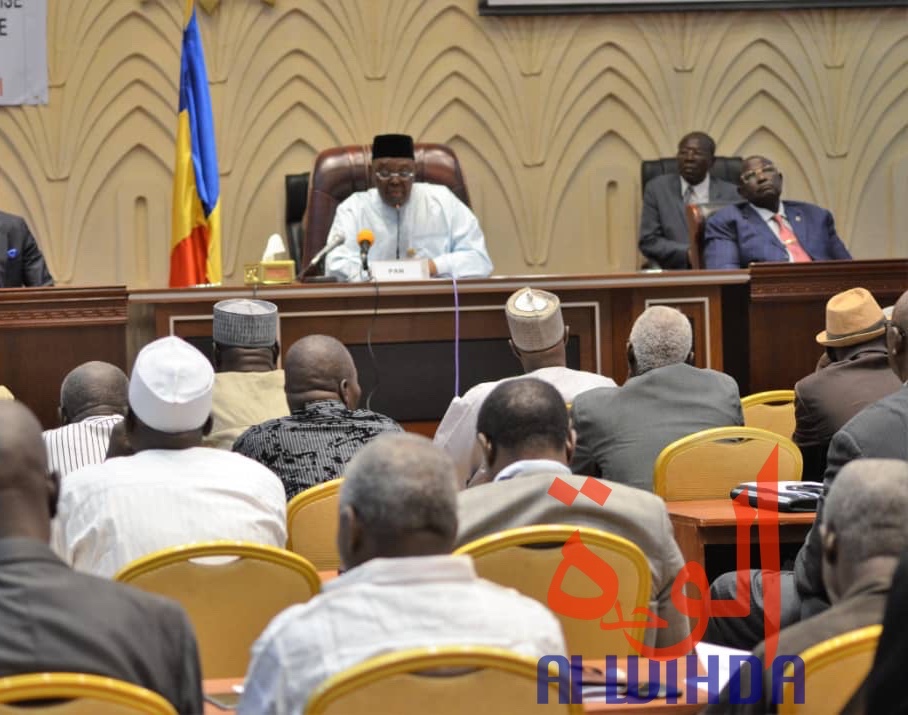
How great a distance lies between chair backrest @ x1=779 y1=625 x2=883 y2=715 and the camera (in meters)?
1.74

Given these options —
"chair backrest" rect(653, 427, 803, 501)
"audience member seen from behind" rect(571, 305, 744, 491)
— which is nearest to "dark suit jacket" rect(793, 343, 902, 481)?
"audience member seen from behind" rect(571, 305, 744, 491)

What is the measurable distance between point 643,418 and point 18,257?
4307mm

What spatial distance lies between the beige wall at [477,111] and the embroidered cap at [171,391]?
5570 millimetres

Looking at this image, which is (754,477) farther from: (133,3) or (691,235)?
(133,3)

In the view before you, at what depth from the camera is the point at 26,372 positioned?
595cm

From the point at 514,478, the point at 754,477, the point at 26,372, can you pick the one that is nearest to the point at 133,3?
the point at 26,372

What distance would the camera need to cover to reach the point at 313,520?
3.15m

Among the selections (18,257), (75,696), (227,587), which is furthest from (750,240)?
(75,696)

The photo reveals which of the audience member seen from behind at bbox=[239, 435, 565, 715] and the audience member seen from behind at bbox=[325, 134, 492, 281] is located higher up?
the audience member seen from behind at bbox=[325, 134, 492, 281]

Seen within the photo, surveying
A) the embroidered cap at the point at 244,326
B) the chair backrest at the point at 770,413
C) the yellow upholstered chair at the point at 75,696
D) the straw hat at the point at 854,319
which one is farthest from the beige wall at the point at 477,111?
the yellow upholstered chair at the point at 75,696

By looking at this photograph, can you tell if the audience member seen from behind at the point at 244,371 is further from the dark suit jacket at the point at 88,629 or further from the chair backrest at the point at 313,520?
the dark suit jacket at the point at 88,629

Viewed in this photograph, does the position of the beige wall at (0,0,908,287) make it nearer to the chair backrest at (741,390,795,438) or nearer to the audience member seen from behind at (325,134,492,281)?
the audience member seen from behind at (325,134,492,281)

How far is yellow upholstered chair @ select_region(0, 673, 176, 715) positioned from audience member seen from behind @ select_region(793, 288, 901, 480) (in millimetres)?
2906

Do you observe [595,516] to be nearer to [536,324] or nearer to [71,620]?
[71,620]
